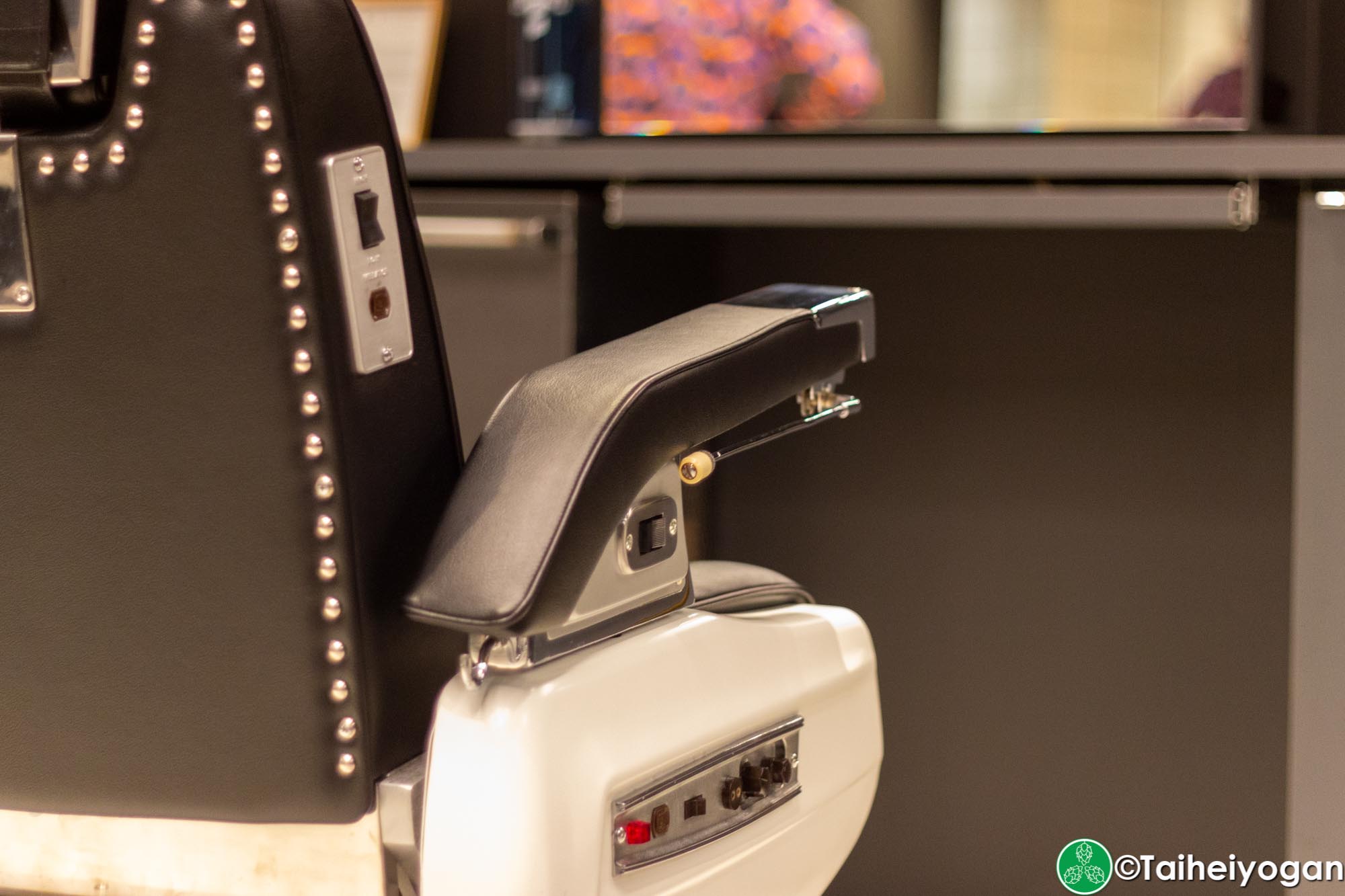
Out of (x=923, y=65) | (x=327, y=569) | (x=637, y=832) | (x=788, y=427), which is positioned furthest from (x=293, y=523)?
(x=923, y=65)

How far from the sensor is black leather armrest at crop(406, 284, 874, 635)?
29.5 inches

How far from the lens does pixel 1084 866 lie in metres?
2.13

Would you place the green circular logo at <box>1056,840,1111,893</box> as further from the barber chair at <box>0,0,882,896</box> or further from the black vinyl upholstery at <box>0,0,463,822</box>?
the black vinyl upholstery at <box>0,0,463,822</box>

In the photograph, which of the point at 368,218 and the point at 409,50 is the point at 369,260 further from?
the point at 409,50

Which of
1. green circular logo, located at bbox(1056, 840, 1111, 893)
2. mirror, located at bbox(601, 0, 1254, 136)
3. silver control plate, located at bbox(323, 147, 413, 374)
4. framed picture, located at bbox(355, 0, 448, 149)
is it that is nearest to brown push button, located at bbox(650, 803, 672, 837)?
silver control plate, located at bbox(323, 147, 413, 374)

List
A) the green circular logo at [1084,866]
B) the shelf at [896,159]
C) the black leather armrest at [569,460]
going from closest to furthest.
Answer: the black leather armrest at [569,460], the shelf at [896,159], the green circular logo at [1084,866]

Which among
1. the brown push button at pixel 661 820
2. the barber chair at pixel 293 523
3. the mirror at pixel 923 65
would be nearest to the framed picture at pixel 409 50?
the mirror at pixel 923 65

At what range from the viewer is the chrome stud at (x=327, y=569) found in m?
0.79

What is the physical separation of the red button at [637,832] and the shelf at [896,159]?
94cm

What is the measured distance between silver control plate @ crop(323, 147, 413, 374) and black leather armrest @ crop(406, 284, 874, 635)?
0.08 metres

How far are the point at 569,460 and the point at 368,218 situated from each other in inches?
7.2

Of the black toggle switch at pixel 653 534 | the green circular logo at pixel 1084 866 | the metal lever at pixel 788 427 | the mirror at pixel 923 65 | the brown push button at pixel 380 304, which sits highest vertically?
the mirror at pixel 923 65

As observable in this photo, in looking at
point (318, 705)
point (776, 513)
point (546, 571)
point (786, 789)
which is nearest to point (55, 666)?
point (318, 705)

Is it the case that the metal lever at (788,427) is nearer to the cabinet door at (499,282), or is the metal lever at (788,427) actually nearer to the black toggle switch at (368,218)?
the black toggle switch at (368,218)
